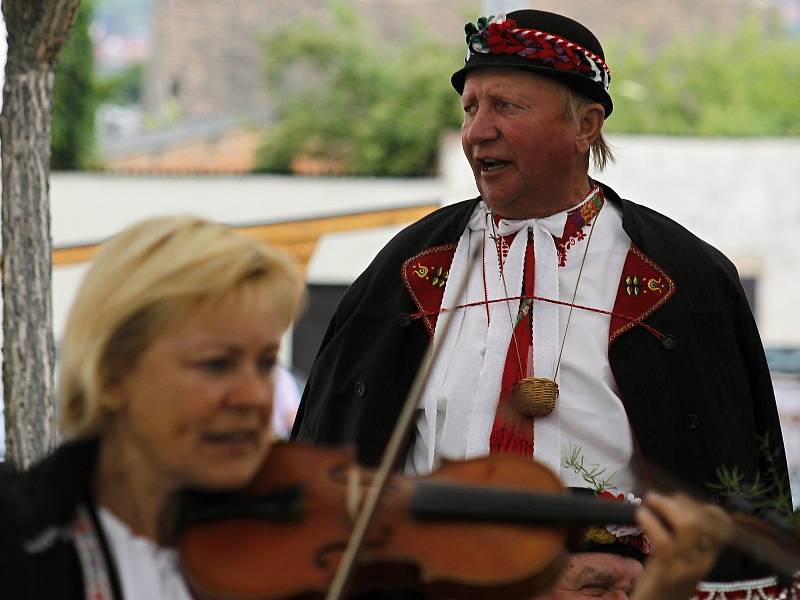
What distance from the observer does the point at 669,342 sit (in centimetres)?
389

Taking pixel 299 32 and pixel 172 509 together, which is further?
pixel 299 32

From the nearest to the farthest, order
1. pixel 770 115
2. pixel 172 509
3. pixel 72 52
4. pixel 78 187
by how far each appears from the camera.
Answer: pixel 172 509 < pixel 78 187 < pixel 72 52 < pixel 770 115

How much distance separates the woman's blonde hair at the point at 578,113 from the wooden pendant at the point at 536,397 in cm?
68

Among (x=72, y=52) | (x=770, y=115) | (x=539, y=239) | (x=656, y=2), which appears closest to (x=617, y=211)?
(x=539, y=239)

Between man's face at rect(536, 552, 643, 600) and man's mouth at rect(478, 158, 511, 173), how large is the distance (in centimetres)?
99

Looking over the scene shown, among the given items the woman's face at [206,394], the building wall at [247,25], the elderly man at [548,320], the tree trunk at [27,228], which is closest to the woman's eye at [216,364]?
the woman's face at [206,394]

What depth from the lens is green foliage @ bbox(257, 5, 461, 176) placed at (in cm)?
1870

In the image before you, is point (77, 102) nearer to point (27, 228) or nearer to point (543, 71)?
point (27, 228)

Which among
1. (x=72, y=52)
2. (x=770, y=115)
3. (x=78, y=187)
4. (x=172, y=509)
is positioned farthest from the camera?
(x=770, y=115)

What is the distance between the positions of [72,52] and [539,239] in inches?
538

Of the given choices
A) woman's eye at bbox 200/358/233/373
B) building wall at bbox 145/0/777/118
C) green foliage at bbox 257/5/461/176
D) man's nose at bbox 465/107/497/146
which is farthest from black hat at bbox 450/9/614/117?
building wall at bbox 145/0/777/118

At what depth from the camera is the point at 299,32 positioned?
21.9 metres

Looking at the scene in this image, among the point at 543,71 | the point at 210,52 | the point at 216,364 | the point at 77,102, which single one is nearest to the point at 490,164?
the point at 543,71

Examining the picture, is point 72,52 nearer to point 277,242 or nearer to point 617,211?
point 277,242
